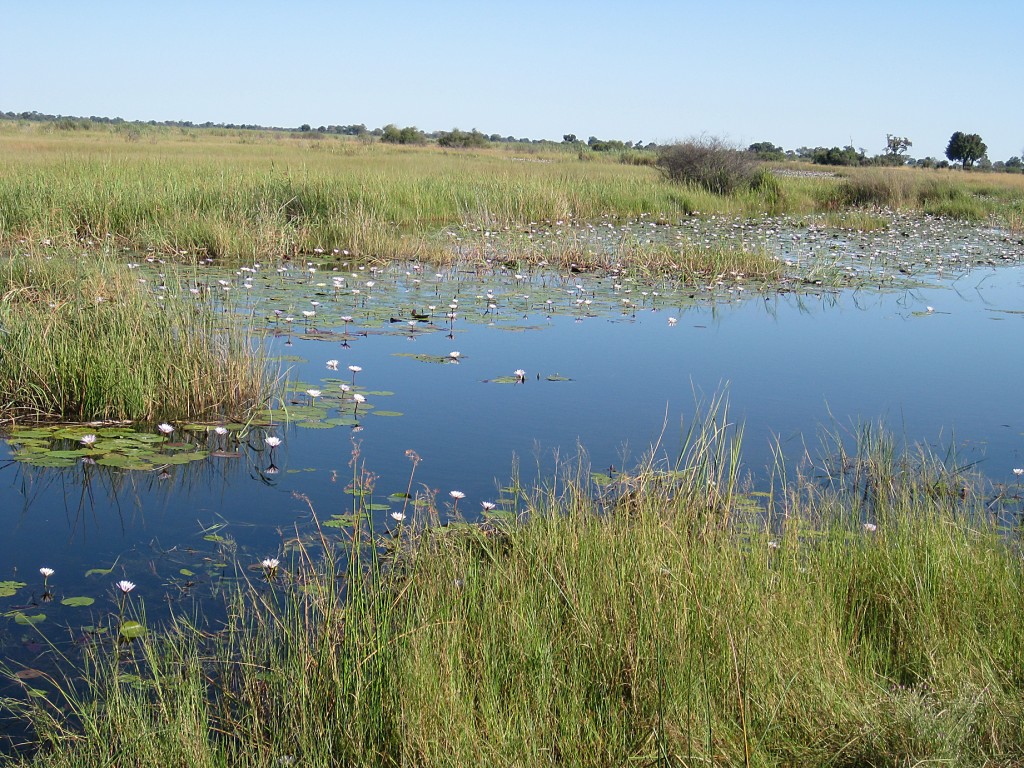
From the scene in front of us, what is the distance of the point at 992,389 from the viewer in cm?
647

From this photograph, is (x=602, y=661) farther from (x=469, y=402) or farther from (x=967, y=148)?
(x=967, y=148)

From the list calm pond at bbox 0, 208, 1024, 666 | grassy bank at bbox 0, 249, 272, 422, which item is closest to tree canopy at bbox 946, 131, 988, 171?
calm pond at bbox 0, 208, 1024, 666

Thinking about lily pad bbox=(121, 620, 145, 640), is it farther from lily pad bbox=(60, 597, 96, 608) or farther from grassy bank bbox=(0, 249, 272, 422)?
grassy bank bbox=(0, 249, 272, 422)

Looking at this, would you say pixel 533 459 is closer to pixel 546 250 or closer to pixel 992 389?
pixel 992 389

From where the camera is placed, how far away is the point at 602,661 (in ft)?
7.78

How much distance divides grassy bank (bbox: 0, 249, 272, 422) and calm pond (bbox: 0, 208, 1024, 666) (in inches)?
9.1

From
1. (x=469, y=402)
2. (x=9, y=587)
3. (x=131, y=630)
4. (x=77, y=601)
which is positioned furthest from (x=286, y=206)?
(x=131, y=630)

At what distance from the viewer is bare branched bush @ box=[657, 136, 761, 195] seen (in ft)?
66.7

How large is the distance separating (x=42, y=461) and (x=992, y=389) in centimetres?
601

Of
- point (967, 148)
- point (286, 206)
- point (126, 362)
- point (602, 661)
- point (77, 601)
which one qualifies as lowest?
point (77, 601)

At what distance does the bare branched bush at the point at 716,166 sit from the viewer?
20.3 meters

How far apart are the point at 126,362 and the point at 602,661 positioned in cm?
333

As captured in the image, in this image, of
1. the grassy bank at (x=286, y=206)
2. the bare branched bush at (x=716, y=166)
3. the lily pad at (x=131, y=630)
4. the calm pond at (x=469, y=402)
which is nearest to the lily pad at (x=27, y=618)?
the calm pond at (x=469, y=402)

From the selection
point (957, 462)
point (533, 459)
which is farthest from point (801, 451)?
point (533, 459)
